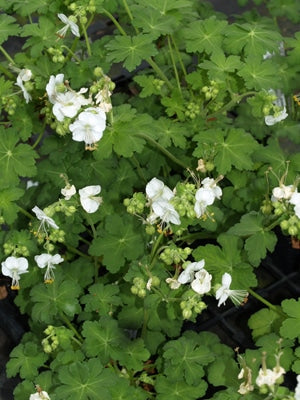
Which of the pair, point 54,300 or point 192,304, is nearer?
point 192,304

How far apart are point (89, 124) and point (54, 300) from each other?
0.77 m

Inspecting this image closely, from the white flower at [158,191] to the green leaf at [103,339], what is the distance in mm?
604

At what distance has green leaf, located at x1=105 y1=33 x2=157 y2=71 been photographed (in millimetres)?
2922

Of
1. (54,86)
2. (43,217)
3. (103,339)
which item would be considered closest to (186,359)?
(103,339)

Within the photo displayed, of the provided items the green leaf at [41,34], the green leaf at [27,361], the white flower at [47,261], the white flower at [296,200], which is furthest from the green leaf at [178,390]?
the green leaf at [41,34]

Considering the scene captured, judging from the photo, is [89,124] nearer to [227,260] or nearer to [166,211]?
[166,211]

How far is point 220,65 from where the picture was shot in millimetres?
2967

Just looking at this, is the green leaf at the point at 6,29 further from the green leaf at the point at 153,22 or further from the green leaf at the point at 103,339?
the green leaf at the point at 103,339

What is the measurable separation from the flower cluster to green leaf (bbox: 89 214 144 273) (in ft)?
1.98

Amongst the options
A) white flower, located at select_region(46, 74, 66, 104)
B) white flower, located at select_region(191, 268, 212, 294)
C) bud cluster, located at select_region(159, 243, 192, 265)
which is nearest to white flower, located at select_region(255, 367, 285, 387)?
white flower, located at select_region(191, 268, 212, 294)

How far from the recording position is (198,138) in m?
2.95

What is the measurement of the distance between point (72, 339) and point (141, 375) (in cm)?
30

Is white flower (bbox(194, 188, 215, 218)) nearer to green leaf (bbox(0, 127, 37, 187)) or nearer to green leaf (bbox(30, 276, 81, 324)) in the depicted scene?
green leaf (bbox(30, 276, 81, 324))

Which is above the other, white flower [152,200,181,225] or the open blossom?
the open blossom
